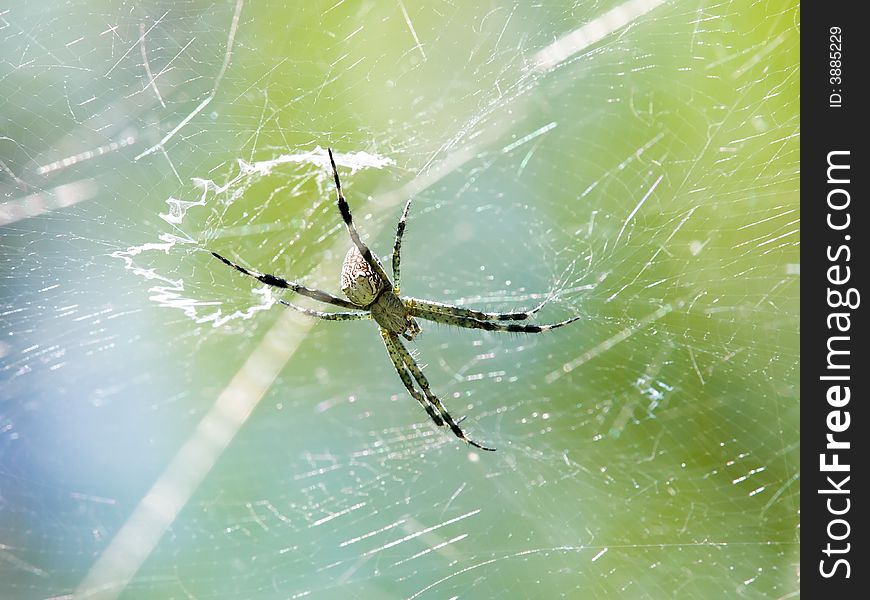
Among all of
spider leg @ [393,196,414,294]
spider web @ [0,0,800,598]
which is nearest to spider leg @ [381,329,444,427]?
spider web @ [0,0,800,598]

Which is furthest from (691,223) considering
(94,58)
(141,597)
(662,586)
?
(141,597)

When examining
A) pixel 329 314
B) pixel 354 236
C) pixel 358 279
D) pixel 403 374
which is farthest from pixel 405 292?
pixel 354 236

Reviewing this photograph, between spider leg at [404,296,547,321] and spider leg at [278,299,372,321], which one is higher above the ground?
spider leg at [404,296,547,321]

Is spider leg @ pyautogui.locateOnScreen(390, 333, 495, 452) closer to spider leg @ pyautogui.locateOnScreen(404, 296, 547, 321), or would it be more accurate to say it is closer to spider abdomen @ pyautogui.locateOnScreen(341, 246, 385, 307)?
spider leg @ pyautogui.locateOnScreen(404, 296, 547, 321)

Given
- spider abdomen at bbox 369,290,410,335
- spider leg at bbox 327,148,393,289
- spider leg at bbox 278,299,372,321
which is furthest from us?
spider abdomen at bbox 369,290,410,335

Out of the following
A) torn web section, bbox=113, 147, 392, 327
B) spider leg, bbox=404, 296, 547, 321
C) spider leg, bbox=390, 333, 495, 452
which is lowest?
spider leg, bbox=390, 333, 495, 452

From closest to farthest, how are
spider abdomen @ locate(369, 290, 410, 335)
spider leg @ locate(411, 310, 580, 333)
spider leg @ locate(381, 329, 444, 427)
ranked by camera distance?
spider abdomen @ locate(369, 290, 410, 335) → spider leg @ locate(411, 310, 580, 333) → spider leg @ locate(381, 329, 444, 427)

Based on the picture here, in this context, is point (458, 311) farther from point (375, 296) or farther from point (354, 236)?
point (354, 236)
